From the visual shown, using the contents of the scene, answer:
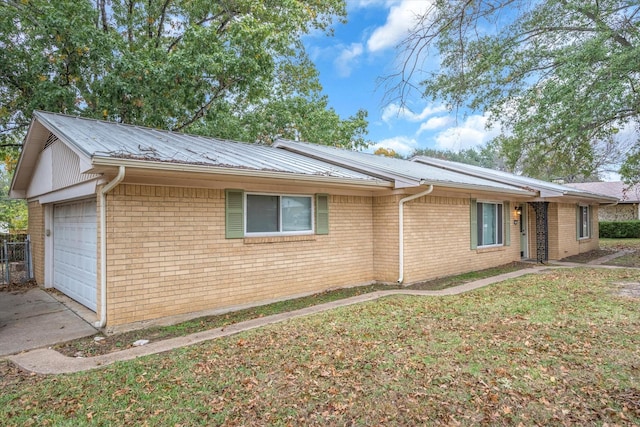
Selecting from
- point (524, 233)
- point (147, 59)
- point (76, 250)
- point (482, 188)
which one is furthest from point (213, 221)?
point (524, 233)

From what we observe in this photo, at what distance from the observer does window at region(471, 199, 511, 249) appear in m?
11.3

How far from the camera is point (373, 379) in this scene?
3.89 metres

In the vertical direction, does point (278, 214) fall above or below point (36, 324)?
above

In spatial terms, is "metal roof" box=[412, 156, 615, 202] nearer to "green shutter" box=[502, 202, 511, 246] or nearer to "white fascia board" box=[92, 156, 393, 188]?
"green shutter" box=[502, 202, 511, 246]

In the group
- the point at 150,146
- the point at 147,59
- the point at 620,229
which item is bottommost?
the point at 620,229

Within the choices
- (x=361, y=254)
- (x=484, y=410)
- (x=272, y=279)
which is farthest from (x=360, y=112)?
(x=484, y=410)

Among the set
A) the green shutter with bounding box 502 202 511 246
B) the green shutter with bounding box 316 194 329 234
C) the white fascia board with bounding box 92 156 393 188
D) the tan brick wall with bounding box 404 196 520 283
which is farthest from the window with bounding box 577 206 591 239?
the green shutter with bounding box 316 194 329 234

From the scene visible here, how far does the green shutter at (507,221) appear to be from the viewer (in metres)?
12.7

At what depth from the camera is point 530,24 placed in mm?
7043

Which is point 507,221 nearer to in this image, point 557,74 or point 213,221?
point 557,74

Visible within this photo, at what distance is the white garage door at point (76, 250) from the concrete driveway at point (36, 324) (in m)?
0.41

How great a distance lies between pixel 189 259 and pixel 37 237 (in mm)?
6832

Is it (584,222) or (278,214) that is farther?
(584,222)

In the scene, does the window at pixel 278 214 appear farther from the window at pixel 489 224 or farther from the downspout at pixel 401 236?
the window at pixel 489 224
